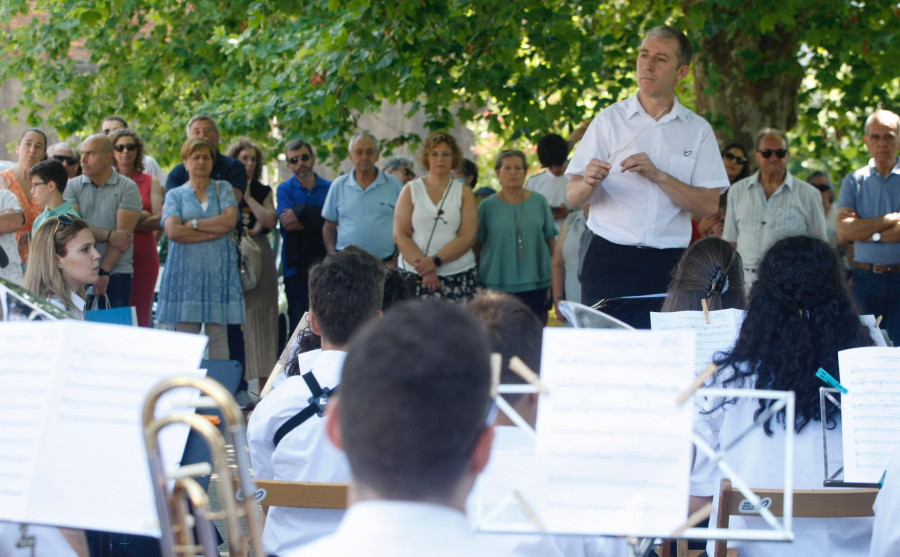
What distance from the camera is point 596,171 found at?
4.18 meters

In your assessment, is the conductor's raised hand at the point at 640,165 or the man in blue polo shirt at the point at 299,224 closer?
the conductor's raised hand at the point at 640,165

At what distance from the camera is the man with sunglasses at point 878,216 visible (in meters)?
6.33

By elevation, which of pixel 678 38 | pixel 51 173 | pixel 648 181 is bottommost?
pixel 648 181

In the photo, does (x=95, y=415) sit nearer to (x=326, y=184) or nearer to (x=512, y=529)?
(x=512, y=529)

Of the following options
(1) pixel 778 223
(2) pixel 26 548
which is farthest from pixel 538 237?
(2) pixel 26 548

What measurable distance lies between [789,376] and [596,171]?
1.60 meters

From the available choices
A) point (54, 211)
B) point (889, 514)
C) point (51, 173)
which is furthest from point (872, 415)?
point (51, 173)

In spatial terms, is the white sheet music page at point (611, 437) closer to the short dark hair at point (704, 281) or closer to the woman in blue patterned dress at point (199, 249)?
the short dark hair at point (704, 281)

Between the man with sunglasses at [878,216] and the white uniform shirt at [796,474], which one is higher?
the man with sunglasses at [878,216]

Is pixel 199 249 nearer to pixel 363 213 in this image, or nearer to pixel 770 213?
pixel 363 213

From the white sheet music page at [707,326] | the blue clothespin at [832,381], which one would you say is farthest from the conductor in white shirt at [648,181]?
the blue clothespin at [832,381]

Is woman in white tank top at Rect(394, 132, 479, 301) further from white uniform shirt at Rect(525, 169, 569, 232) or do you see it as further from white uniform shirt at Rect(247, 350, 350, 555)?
white uniform shirt at Rect(247, 350, 350, 555)

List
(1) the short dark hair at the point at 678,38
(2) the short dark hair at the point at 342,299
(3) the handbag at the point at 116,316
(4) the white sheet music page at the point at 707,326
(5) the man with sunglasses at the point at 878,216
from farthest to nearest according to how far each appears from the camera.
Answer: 1. (5) the man with sunglasses at the point at 878,216
2. (1) the short dark hair at the point at 678,38
3. (3) the handbag at the point at 116,316
4. (4) the white sheet music page at the point at 707,326
5. (2) the short dark hair at the point at 342,299

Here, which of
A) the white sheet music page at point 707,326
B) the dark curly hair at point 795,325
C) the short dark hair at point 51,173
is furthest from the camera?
the short dark hair at point 51,173
